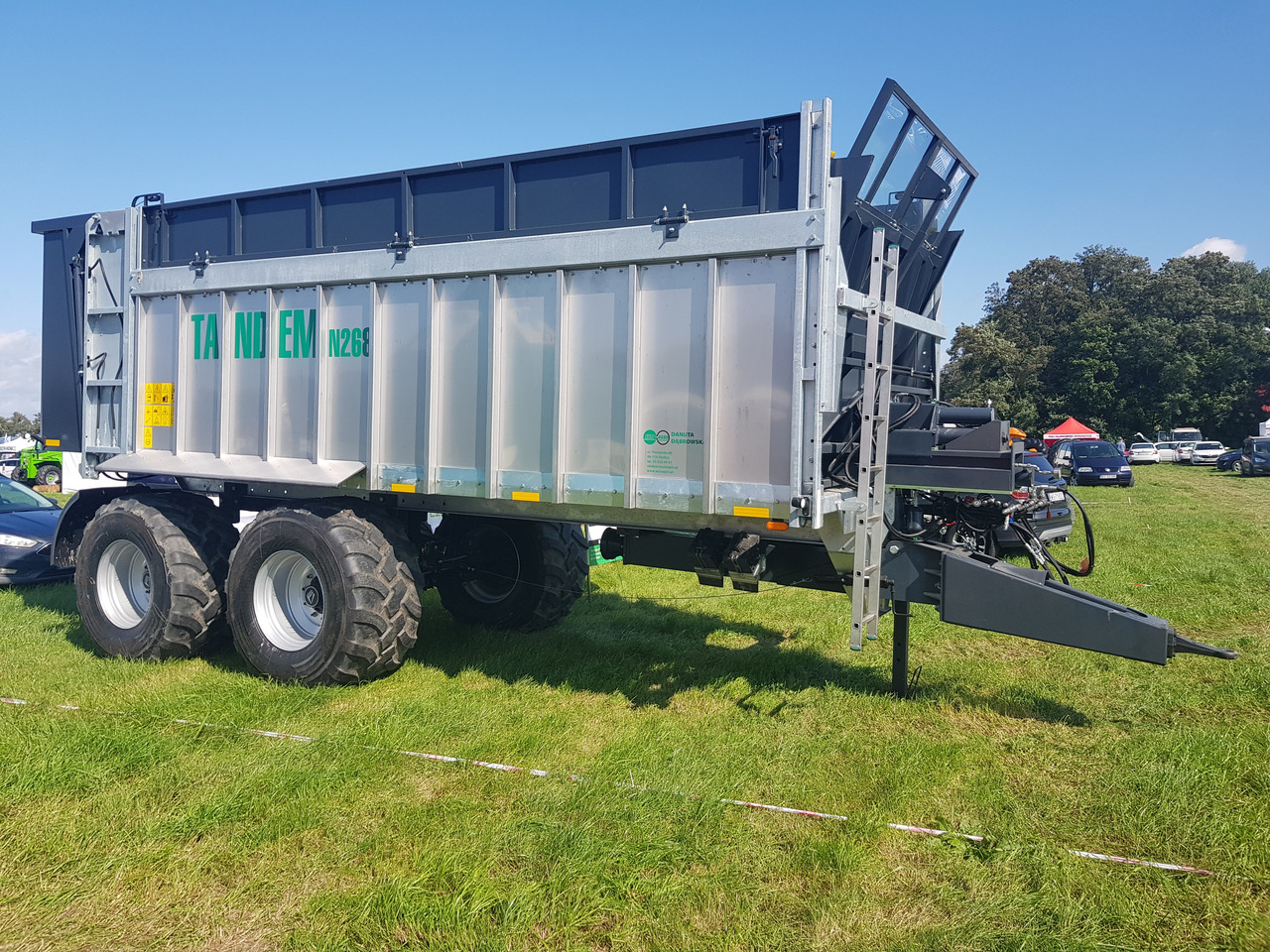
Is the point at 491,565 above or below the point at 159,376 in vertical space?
below

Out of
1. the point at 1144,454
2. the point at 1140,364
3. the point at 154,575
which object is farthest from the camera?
the point at 1140,364

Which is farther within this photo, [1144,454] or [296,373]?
[1144,454]

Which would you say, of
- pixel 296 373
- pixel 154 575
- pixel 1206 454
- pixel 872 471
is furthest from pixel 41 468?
pixel 1206 454

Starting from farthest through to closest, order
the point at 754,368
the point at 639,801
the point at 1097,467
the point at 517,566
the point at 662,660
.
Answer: the point at 1097,467 < the point at 517,566 < the point at 662,660 < the point at 754,368 < the point at 639,801

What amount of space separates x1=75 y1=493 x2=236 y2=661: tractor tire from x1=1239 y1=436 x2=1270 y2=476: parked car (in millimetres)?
36779

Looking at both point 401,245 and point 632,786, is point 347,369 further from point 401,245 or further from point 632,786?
point 632,786

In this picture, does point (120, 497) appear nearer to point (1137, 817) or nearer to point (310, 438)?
point (310, 438)

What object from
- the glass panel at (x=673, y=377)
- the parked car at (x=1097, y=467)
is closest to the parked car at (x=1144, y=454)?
the parked car at (x=1097, y=467)

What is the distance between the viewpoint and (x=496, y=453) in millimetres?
5781

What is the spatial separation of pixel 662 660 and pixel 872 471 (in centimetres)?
254

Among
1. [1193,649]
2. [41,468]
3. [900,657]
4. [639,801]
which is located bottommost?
[639,801]

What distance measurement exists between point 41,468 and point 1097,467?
3130cm

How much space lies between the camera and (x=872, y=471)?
5.13 metres

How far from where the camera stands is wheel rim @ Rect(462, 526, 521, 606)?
7.61 m
